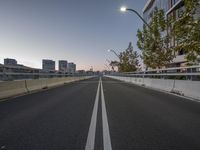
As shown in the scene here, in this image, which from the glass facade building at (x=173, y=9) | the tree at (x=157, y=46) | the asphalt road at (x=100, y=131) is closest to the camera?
the asphalt road at (x=100, y=131)

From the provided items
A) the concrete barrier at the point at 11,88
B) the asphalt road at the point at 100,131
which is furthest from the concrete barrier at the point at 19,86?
the asphalt road at the point at 100,131

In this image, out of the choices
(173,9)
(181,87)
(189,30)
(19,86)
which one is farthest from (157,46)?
(173,9)

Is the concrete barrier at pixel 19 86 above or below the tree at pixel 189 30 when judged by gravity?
below

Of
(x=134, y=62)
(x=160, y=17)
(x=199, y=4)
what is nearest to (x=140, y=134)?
(x=199, y=4)

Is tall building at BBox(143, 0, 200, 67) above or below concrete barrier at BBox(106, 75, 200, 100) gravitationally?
above

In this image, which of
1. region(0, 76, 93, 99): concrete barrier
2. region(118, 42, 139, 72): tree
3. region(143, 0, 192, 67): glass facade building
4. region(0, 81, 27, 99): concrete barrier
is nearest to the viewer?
region(0, 81, 27, 99): concrete barrier

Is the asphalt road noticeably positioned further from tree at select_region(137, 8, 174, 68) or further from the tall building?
the tall building

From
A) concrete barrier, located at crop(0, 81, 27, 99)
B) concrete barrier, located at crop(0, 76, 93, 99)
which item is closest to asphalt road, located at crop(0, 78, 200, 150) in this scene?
concrete barrier, located at crop(0, 81, 27, 99)

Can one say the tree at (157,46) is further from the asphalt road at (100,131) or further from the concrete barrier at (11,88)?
the asphalt road at (100,131)

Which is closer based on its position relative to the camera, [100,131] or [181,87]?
[100,131]

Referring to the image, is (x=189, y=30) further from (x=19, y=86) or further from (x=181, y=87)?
(x=19, y=86)

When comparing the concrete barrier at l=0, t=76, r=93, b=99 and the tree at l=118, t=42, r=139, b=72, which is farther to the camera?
the tree at l=118, t=42, r=139, b=72

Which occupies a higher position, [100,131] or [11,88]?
[11,88]

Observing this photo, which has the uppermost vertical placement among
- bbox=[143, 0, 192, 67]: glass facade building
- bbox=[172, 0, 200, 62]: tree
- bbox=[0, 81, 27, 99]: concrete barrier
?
bbox=[143, 0, 192, 67]: glass facade building
